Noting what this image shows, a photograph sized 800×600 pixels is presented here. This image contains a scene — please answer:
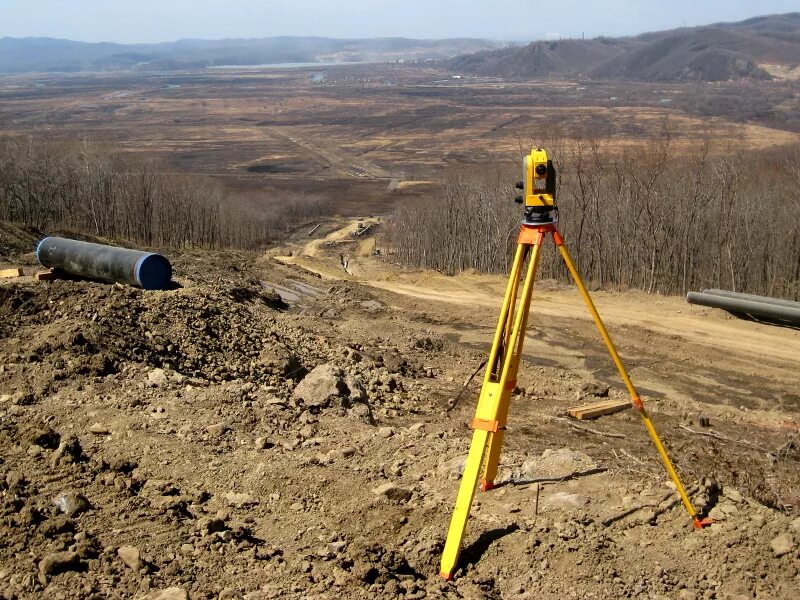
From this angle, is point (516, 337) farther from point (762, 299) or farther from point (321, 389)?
point (762, 299)

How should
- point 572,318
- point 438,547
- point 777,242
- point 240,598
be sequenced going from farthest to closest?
1. point 777,242
2. point 572,318
3. point 438,547
4. point 240,598

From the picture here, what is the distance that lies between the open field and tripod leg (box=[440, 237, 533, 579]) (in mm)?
41472

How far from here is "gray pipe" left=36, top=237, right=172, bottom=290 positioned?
16062 mm

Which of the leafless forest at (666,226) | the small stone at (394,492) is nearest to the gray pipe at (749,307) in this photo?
the leafless forest at (666,226)

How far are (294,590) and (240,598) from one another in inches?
15.4

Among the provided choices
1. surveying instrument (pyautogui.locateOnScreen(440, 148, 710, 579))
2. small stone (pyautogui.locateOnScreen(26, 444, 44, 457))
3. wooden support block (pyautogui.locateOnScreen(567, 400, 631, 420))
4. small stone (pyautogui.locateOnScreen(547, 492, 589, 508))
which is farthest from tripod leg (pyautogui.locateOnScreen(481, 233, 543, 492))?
wooden support block (pyautogui.locateOnScreen(567, 400, 631, 420))

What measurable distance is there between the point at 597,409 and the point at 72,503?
874 cm

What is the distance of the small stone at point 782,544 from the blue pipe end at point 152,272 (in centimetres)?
1288

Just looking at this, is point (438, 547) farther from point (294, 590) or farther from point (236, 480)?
point (236, 480)

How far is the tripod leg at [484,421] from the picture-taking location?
232 inches

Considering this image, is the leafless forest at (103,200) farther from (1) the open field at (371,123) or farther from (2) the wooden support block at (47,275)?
(2) the wooden support block at (47,275)

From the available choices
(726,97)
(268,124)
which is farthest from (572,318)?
(726,97)

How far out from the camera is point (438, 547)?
6.41 metres

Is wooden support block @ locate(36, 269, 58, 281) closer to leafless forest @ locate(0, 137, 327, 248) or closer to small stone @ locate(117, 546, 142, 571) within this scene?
small stone @ locate(117, 546, 142, 571)
